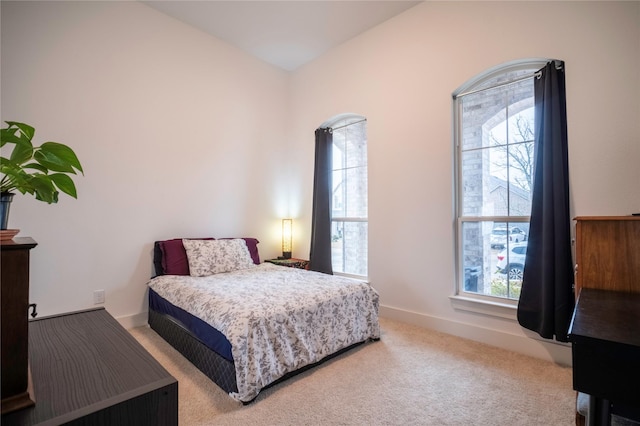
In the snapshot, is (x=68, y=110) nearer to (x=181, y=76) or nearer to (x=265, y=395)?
(x=181, y=76)

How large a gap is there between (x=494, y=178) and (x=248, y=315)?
7.66 ft

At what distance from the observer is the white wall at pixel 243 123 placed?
6.98 feet

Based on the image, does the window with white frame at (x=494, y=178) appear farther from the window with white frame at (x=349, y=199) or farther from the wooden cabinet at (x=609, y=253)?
the window with white frame at (x=349, y=199)

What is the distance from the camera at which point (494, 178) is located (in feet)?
8.64

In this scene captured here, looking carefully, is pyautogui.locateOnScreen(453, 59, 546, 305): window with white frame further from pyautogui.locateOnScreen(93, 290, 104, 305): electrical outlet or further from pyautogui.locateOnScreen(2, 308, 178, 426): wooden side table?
pyautogui.locateOnScreen(93, 290, 104, 305): electrical outlet

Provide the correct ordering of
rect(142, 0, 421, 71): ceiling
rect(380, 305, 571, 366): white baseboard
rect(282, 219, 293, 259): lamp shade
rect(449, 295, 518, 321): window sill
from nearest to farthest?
rect(380, 305, 571, 366): white baseboard → rect(449, 295, 518, 321): window sill → rect(142, 0, 421, 71): ceiling → rect(282, 219, 293, 259): lamp shade

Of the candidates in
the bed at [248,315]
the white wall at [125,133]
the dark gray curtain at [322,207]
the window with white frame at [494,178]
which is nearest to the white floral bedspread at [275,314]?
the bed at [248,315]

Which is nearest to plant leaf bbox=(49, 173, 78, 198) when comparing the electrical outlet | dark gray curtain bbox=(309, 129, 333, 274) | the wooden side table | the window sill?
the wooden side table

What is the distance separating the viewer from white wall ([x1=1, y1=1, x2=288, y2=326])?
248cm

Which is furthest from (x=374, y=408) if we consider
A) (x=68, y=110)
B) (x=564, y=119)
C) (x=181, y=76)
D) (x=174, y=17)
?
(x=174, y=17)

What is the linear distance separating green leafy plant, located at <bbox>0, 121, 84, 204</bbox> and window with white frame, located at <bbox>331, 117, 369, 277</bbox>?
9.88ft

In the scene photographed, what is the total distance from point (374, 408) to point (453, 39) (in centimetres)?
306

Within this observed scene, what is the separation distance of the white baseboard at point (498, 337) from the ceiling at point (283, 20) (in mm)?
3127

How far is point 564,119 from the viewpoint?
219cm
